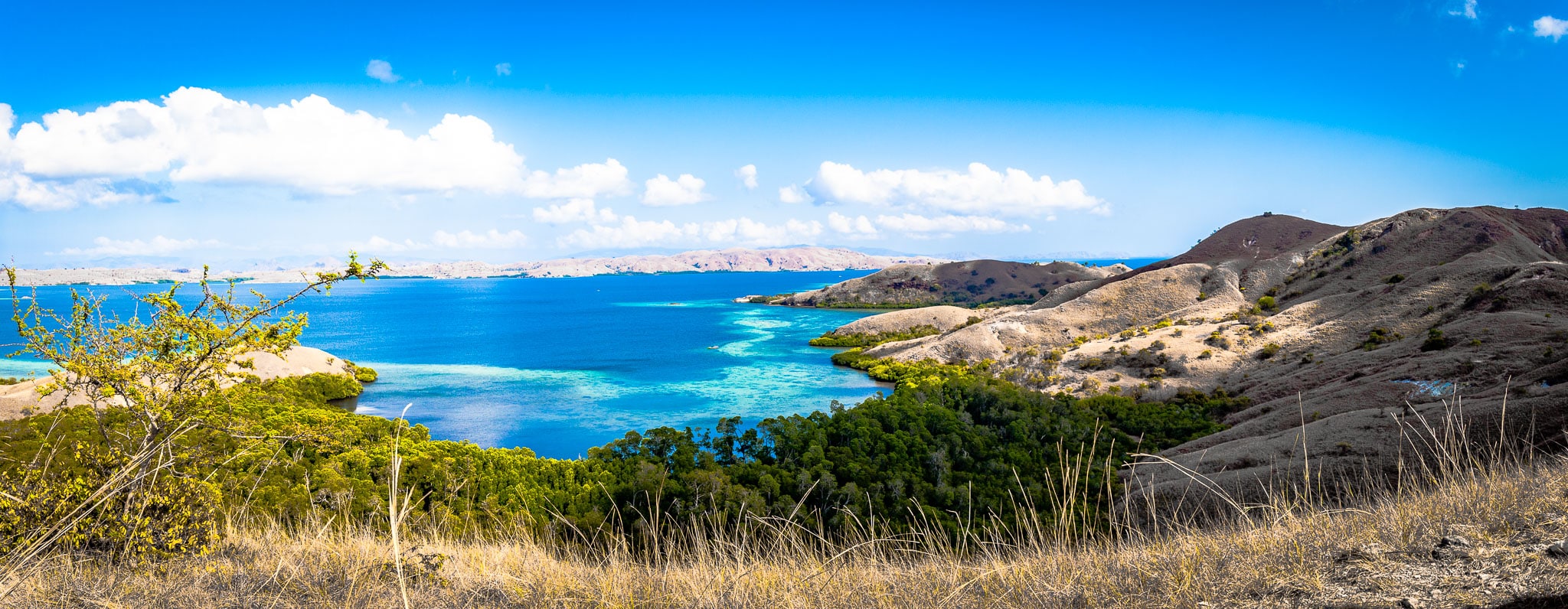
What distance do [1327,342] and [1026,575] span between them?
43.9 m

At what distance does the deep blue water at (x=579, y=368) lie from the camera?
134ft

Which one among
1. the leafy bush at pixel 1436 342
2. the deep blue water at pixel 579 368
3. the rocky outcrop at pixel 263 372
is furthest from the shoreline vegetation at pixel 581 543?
the rocky outcrop at pixel 263 372

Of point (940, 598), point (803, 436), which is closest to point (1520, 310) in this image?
point (803, 436)

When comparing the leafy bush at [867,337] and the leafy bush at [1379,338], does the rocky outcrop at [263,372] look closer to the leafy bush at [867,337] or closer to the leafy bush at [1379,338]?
the leafy bush at [867,337]

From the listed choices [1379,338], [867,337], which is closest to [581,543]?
[1379,338]

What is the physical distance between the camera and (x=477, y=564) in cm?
686

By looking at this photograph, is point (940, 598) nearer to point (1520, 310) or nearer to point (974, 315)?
point (1520, 310)

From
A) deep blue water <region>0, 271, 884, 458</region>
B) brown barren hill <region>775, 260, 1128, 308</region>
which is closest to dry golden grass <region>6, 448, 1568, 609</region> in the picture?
deep blue water <region>0, 271, 884, 458</region>

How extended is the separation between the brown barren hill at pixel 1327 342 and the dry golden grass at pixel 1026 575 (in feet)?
4.82

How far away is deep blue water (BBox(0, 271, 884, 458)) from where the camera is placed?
134ft

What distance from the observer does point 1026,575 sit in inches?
204

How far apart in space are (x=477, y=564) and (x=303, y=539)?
2140 mm

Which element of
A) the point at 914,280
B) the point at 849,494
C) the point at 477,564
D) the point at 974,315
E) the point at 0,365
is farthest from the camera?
the point at 914,280

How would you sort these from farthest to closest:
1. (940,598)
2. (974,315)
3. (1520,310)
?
(974,315) → (1520,310) → (940,598)
